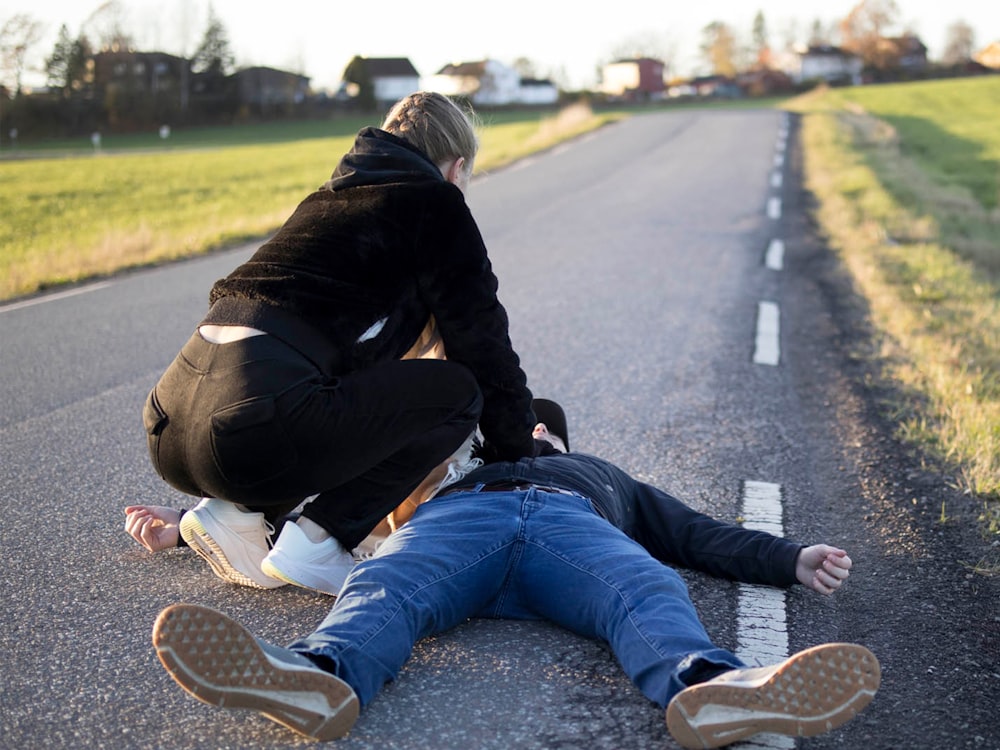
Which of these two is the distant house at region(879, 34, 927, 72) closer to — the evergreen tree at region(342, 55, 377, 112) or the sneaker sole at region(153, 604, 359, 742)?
the evergreen tree at region(342, 55, 377, 112)

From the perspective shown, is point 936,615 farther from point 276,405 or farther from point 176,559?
point 176,559

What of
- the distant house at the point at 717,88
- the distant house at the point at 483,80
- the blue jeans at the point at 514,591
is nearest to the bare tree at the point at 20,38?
the blue jeans at the point at 514,591

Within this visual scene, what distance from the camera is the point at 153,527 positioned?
355 cm

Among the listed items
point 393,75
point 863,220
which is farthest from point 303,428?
point 393,75

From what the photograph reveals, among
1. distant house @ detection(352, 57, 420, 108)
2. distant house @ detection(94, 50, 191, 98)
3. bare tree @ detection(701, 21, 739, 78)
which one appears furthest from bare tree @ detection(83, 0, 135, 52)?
bare tree @ detection(701, 21, 739, 78)

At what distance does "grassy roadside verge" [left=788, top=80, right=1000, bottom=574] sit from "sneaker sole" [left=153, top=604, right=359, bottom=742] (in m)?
2.37

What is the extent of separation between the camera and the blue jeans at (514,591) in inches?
96.0

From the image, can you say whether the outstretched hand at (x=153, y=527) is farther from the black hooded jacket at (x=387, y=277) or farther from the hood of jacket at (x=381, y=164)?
the hood of jacket at (x=381, y=164)

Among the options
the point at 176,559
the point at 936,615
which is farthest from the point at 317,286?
the point at 936,615

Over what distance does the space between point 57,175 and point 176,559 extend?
1253 inches

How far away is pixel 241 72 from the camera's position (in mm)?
77125

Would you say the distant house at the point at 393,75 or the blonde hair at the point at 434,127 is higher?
the distant house at the point at 393,75

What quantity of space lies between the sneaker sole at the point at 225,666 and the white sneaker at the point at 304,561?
772 mm

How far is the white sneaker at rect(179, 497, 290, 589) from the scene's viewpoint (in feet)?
10.4
